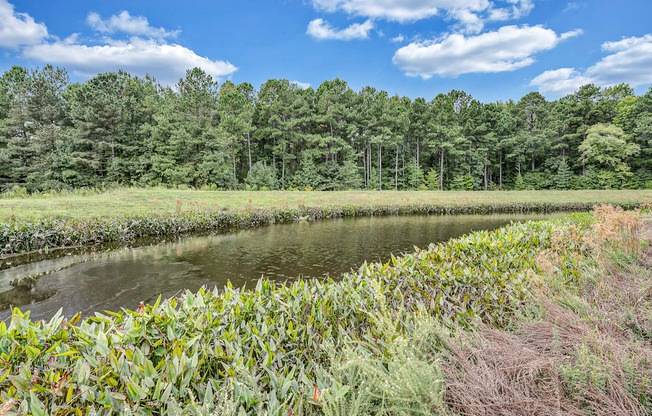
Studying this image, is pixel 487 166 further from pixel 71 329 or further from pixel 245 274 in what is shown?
pixel 71 329

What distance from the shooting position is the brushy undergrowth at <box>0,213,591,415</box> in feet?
4.59

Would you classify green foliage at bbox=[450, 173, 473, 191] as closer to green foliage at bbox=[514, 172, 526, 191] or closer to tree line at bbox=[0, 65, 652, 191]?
tree line at bbox=[0, 65, 652, 191]

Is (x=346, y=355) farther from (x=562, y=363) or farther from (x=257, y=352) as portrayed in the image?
(x=562, y=363)

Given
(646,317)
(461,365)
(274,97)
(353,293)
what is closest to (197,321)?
(353,293)

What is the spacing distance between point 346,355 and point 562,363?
1.23 m

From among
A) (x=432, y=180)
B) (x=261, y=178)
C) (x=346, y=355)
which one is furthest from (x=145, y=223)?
(x=432, y=180)

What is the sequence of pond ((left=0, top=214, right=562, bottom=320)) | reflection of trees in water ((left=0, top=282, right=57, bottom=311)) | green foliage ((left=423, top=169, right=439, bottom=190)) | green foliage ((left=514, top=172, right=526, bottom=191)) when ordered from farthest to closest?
green foliage ((left=514, top=172, right=526, bottom=191))
green foliage ((left=423, top=169, right=439, bottom=190))
pond ((left=0, top=214, right=562, bottom=320))
reflection of trees in water ((left=0, top=282, right=57, bottom=311))

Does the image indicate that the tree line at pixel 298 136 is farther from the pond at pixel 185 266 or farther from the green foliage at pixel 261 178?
the pond at pixel 185 266

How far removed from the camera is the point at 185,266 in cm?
634

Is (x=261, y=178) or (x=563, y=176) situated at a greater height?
(x=261, y=178)

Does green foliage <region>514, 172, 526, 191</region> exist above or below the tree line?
below

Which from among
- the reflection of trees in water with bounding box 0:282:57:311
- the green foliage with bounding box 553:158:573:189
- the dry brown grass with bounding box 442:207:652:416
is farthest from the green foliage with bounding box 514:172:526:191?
the reflection of trees in water with bounding box 0:282:57:311

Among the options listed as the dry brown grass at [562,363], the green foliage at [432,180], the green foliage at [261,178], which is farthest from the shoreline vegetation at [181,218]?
the green foliage at [432,180]

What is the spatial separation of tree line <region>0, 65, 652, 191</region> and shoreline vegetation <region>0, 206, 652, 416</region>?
26.9 metres
